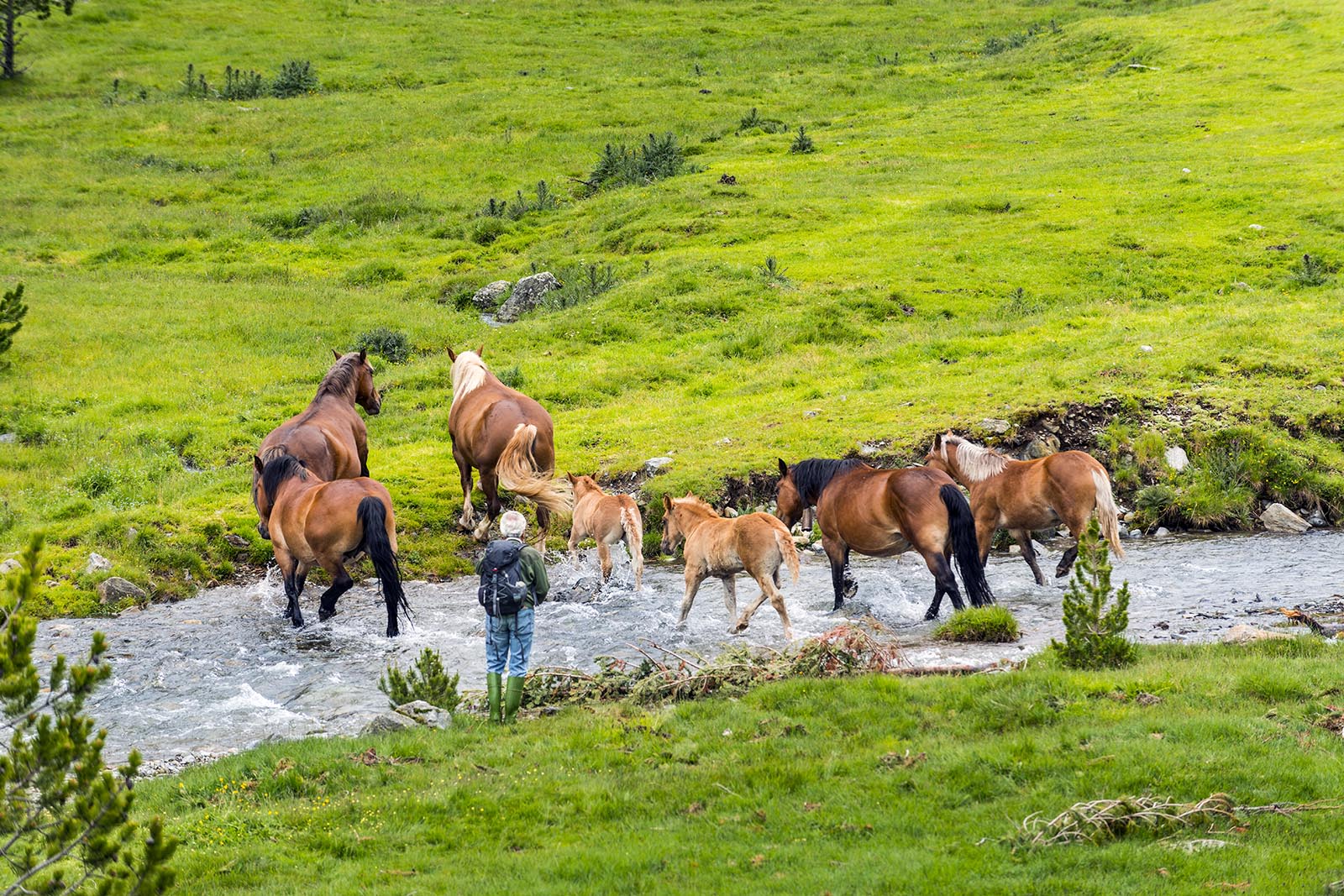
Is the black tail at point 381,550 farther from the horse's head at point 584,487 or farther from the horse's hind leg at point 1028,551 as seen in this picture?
the horse's hind leg at point 1028,551

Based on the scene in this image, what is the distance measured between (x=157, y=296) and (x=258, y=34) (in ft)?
156

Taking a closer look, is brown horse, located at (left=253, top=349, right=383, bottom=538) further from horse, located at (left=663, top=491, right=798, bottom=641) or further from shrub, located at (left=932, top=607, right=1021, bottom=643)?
shrub, located at (left=932, top=607, right=1021, bottom=643)

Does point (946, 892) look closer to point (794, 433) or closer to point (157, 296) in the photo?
point (794, 433)

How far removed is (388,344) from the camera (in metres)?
29.1

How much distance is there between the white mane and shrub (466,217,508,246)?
71.4 ft

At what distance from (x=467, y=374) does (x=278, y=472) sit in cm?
479

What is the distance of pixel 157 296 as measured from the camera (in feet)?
108

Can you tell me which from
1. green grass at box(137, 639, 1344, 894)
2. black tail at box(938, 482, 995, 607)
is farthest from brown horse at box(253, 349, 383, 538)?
black tail at box(938, 482, 995, 607)

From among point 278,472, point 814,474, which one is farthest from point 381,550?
point 814,474

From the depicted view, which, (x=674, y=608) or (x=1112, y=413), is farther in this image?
(x=1112, y=413)

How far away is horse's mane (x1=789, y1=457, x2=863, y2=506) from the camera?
15492 millimetres

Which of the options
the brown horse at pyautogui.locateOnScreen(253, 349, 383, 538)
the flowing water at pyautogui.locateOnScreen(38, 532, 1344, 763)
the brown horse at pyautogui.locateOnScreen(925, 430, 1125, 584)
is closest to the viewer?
the flowing water at pyautogui.locateOnScreen(38, 532, 1344, 763)

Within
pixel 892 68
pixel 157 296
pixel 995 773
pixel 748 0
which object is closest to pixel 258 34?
pixel 748 0

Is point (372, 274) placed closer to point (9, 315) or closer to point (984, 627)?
point (9, 315)
